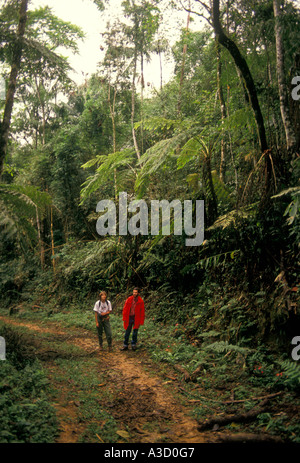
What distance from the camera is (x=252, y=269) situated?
6.57 meters

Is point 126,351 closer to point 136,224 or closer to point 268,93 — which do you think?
point 136,224

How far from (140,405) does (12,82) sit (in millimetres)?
7097

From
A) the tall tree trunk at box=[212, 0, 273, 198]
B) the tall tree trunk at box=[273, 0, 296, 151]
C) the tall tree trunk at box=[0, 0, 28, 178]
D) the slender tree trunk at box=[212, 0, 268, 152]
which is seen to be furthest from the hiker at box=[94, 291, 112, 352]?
the tall tree trunk at box=[273, 0, 296, 151]

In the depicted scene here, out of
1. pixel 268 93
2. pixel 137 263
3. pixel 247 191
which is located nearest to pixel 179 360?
pixel 247 191

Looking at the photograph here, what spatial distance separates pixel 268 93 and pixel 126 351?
6.80 m

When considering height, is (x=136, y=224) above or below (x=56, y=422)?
above

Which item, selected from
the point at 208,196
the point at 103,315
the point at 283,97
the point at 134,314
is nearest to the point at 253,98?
the point at 283,97

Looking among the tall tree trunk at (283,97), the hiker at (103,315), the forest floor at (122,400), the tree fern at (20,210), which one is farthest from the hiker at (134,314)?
the tall tree trunk at (283,97)

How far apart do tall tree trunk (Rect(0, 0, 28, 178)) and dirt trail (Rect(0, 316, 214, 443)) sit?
4.86 m

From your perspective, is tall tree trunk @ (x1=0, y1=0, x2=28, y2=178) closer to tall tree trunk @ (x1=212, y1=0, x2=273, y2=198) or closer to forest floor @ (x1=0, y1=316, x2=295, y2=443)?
tall tree trunk @ (x1=212, y1=0, x2=273, y2=198)

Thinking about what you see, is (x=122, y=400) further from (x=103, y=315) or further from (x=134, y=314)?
(x=103, y=315)

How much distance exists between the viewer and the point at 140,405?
498 centimetres

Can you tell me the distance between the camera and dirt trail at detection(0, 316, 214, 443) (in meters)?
4.06

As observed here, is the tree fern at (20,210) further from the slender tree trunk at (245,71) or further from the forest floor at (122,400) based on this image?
the slender tree trunk at (245,71)
